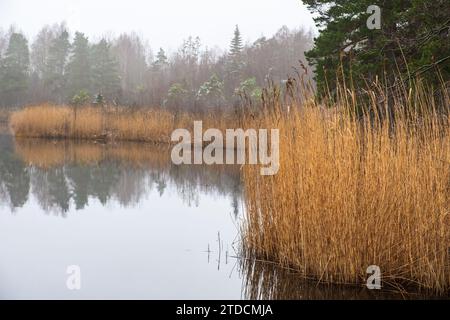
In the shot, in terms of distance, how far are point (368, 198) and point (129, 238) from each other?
261 centimetres

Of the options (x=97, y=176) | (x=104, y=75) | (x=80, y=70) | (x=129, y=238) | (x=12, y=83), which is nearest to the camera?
(x=129, y=238)

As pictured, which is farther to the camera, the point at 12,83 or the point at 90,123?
the point at 12,83

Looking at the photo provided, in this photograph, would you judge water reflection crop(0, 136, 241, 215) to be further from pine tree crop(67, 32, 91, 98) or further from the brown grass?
pine tree crop(67, 32, 91, 98)

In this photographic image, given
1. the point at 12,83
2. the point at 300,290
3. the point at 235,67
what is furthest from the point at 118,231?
the point at 235,67

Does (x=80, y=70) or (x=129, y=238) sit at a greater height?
(x=80, y=70)

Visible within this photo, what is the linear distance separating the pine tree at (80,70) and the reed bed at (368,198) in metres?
31.9

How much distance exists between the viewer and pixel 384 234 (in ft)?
11.5

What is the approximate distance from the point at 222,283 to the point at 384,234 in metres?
1.21

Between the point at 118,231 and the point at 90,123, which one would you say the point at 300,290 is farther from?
the point at 90,123

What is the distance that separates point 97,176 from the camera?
9.73 meters

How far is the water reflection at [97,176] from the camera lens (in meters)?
7.56

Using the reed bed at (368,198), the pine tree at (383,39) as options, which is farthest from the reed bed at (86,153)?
the reed bed at (368,198)

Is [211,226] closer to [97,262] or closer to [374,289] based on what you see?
[97,262]
